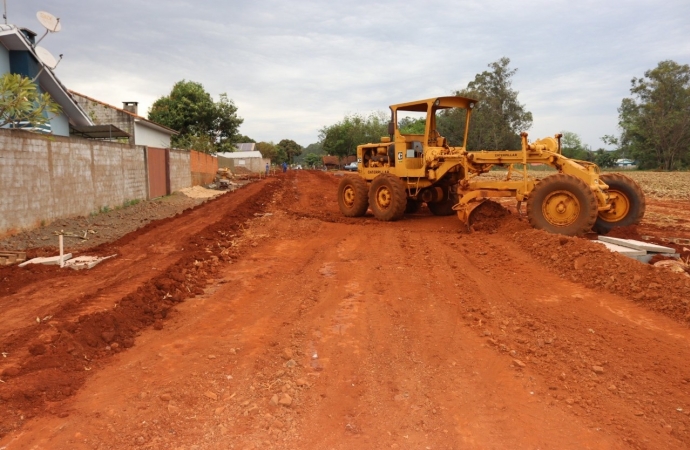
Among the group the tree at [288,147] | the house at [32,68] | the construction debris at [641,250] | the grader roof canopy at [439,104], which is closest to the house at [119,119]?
the house at [32,68]

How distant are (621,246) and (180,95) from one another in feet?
138

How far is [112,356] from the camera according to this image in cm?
451

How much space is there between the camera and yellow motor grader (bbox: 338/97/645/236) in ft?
29.6

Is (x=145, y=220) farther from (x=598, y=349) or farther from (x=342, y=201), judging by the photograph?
(x=598, y=349)

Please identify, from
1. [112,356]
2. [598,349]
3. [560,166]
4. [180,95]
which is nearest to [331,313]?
[112,356]

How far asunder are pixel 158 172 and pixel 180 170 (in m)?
3.99

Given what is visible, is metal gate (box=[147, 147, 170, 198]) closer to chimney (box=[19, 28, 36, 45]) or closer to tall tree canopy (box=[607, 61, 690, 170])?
chimney (box=[19, 28, 36, 45])

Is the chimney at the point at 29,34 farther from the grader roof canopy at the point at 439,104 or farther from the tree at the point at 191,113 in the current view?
the tree at the point at 191,113

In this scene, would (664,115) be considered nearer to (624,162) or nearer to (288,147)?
(624,162)

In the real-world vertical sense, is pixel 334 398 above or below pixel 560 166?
below

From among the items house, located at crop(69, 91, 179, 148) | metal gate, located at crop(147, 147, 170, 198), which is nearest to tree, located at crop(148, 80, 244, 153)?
house, located at crop(69, 91, 179, 148)

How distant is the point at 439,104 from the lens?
1203 cm

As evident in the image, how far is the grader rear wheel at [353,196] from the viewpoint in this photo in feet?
45.0

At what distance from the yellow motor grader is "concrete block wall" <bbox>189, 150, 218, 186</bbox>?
16655 mm
